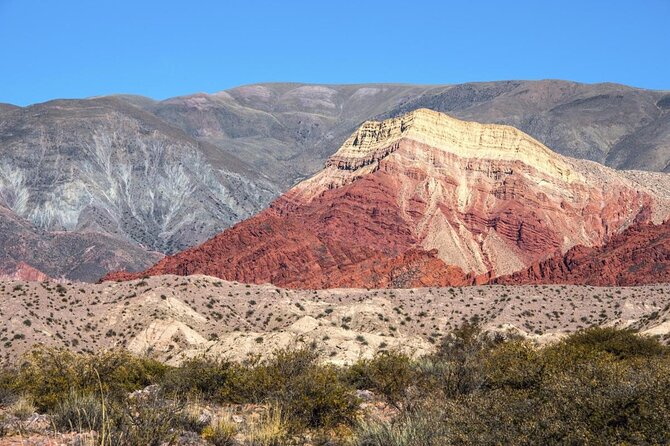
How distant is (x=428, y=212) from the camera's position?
460ft

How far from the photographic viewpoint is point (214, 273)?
111 m

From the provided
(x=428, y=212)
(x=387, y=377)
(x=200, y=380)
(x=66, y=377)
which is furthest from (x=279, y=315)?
(x=428, y=212)

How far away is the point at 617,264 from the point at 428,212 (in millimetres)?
44734

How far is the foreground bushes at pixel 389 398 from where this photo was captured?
598 inches

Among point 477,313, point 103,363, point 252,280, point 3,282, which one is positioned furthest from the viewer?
point 252,280

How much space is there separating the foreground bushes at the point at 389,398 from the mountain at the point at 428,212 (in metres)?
77.6

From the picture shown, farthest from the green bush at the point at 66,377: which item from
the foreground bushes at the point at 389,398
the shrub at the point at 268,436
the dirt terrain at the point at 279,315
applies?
the dirt terrain at the point at 279,315

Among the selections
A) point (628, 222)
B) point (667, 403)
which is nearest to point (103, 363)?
point (667, 403)

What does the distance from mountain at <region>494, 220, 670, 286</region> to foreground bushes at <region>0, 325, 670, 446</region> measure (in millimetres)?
69035

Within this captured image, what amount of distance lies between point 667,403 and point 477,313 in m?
56.0

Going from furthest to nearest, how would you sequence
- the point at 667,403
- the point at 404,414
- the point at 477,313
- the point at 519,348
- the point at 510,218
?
the point at 510,218, the point at 477,313, the point at 519,348, the point at 404,414, the point at 667,403

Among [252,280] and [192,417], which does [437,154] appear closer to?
[252,280]

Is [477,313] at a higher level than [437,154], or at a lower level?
lower

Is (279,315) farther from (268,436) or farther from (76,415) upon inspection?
(268,436)
